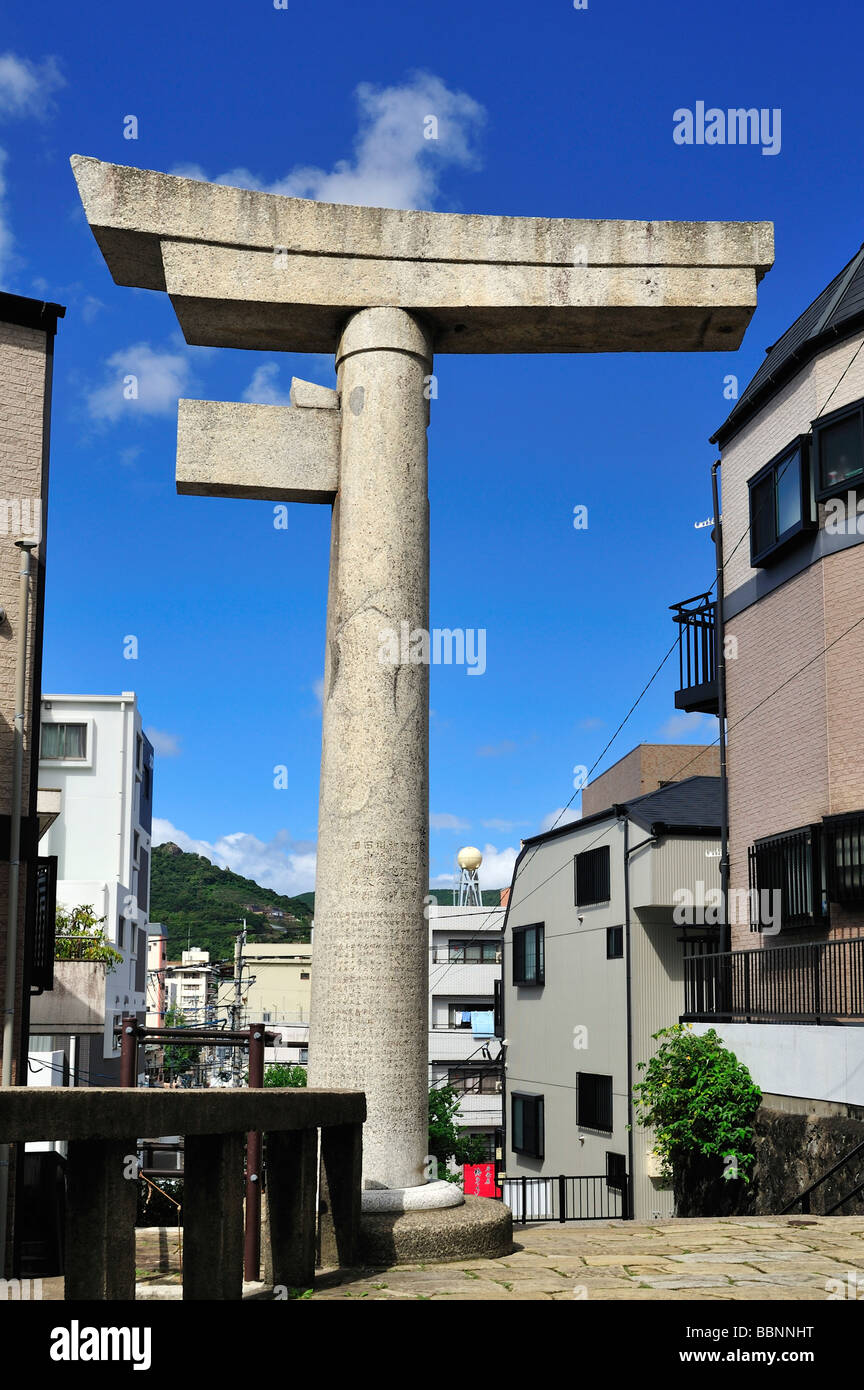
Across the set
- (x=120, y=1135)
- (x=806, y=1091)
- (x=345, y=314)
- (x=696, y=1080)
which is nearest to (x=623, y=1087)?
(x=696, y=1080)

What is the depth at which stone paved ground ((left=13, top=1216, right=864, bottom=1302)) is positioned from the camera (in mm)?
6449

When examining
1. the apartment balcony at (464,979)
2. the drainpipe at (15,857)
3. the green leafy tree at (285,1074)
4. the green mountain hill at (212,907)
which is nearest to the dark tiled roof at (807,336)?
the drainpipe at (15,857)

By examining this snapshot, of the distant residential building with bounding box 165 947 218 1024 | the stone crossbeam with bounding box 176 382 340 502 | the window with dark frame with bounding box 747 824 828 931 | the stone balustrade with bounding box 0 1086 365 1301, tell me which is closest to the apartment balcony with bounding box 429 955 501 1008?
the window with dark frame with bounding box 747 824 828 931

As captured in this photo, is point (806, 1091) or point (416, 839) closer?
point (416, 839)

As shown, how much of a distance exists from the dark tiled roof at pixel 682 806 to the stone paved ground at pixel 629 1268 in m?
14.9

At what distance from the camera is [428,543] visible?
9.33 metres

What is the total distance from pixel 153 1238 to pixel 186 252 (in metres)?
7.35

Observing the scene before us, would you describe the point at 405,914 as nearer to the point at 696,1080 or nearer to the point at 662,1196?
the point at 696,1080

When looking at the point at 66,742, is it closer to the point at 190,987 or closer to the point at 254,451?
the point at 254,451

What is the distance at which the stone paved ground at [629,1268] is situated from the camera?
21.2 ft

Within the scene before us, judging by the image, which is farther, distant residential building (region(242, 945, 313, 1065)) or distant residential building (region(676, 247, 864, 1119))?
distant residential building (region(242, 945, 313, 1065))

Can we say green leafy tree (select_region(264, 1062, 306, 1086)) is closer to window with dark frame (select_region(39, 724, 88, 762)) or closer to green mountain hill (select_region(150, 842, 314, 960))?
window with dark frame (select_region(39, 724, 88, 762))

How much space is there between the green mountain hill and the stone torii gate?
104m
